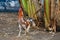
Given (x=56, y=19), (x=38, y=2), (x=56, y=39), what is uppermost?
(x=38, y=2)

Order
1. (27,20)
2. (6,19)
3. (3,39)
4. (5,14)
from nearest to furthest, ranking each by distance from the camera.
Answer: (3,39) < (27,20) < (6,19) < (5,14)

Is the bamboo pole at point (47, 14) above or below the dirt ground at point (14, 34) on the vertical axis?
above

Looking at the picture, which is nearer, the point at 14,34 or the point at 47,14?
the point at 14,34

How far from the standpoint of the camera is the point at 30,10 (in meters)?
4.41

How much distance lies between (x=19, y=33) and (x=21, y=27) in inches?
7.3

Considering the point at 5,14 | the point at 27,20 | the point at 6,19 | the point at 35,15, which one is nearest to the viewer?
the point at 27,20

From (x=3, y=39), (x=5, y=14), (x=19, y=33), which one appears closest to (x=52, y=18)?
(x=19, y=33)

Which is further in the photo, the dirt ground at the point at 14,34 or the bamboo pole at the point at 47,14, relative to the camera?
the bamboo pole at the point at 47,14

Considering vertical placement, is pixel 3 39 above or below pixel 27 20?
below

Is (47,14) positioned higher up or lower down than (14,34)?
higher up

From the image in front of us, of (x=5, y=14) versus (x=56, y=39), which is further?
(x=5, y=14)

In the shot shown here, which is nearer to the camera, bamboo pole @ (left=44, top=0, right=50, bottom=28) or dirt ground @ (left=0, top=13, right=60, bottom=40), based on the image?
dirt ground @ (left=0, top=13, right=60, bottom=40)

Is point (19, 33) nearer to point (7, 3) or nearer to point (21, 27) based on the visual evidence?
point (21, 27)

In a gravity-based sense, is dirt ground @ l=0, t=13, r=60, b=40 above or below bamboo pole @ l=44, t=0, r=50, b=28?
below
